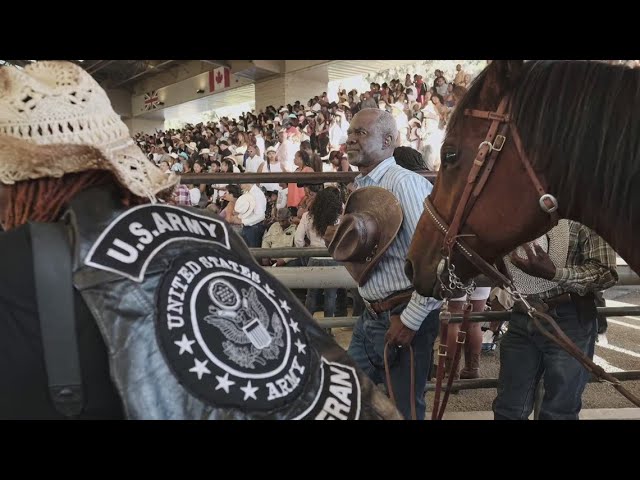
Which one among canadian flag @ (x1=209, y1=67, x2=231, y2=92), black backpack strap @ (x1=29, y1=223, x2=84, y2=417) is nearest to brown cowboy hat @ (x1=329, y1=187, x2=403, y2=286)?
black backpack strap @ (x1=29, y1=223, x2=84, y2=417)

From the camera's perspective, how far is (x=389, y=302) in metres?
2.65

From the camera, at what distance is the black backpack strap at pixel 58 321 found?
1045 millimetres

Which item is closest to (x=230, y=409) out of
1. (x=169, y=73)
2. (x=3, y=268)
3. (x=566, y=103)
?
(x=3, y=268)

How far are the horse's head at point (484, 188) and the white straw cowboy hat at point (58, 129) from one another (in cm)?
121

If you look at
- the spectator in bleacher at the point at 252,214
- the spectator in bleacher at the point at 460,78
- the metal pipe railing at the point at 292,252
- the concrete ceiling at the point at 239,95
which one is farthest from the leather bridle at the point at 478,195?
the concrete ceiling at the point at 239,95

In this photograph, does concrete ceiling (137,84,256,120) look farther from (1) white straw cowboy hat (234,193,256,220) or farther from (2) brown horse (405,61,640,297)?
(2) brown horse (405,61,640,297)

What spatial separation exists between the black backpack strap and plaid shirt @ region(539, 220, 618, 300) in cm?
225

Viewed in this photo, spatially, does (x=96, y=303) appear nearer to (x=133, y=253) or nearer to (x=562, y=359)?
(x=133, y=253)

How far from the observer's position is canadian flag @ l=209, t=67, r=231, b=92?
26.8 metres

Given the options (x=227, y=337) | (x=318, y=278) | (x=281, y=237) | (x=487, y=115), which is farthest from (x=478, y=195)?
(x=281, y=237)

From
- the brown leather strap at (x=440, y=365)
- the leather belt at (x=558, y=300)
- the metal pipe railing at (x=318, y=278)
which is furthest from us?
the metal pipe railing at (x=318, y=278)

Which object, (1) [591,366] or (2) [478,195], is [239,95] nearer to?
(2) [478,195]

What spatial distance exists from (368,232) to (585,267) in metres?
1.14

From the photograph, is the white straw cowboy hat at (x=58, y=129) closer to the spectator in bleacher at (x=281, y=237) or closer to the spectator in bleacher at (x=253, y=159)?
the spectator in bleacher at (x=281, y=237)
